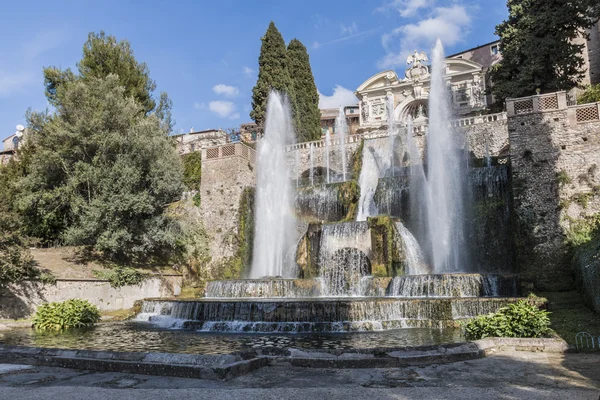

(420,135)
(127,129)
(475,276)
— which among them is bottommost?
(475,276)

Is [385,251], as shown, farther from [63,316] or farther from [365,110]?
[365,110]

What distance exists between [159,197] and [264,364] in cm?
1564

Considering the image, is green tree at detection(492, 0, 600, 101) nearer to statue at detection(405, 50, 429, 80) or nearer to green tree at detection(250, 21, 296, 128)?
green tree at detection(250, 21, 296, 128)

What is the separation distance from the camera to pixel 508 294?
47.0ft

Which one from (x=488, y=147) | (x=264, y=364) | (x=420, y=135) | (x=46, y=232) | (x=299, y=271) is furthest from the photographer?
(x=420, y=135)

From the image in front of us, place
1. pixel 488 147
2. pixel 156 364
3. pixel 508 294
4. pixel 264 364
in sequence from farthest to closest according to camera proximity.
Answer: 1. pixel 488 147
2. pixel 508 294
3. pixel 264 364
4. pixel 156 364

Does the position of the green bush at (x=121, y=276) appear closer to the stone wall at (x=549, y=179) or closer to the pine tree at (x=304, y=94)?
the stone wall at (x=549, y=179)

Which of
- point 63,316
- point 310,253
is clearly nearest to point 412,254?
point 310,253

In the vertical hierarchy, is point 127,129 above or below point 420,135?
below

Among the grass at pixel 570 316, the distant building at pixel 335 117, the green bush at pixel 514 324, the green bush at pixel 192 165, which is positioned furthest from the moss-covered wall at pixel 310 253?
the distant building at pixel 335 117

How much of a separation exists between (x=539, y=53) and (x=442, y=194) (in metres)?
9.94

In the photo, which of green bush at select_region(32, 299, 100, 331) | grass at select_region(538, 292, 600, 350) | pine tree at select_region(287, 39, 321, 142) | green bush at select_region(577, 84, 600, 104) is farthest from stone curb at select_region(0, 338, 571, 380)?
pine tree at select_region(287, 39, 321, 142)

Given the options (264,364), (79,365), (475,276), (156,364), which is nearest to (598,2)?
(475,276)

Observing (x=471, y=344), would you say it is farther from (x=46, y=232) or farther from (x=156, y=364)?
(x=46, y=232)
